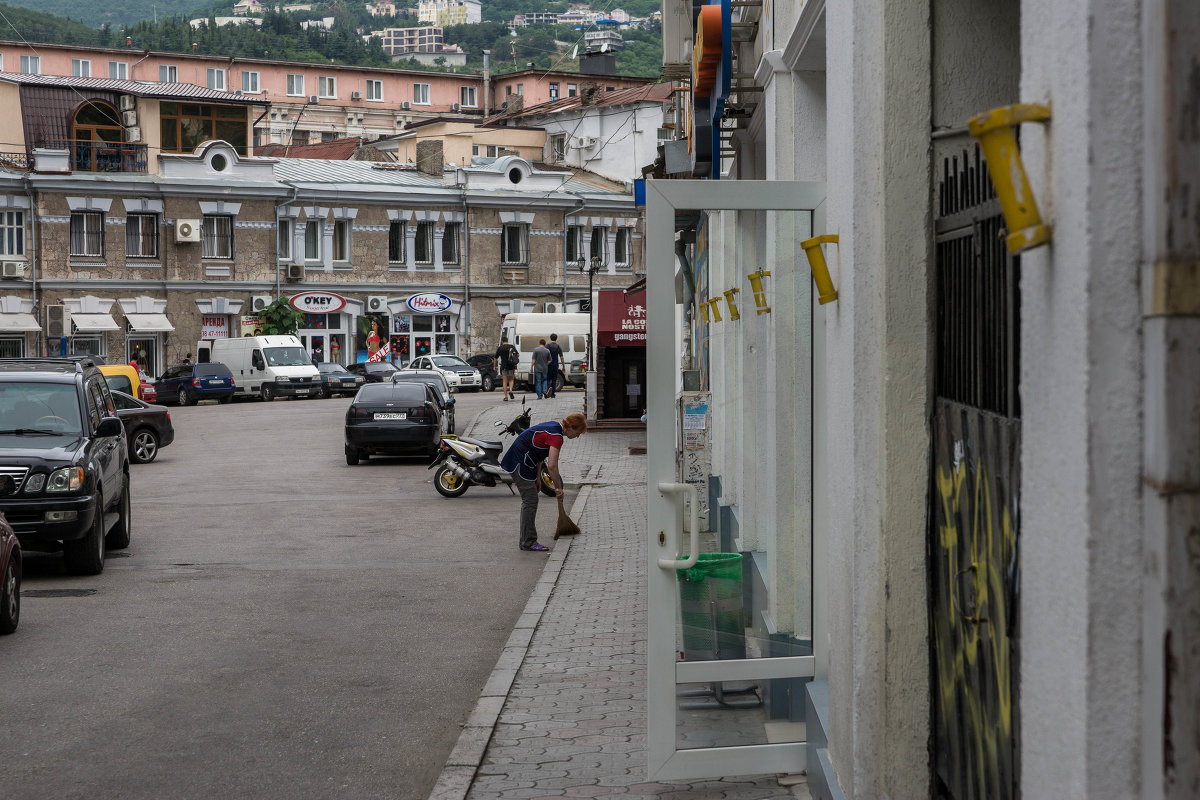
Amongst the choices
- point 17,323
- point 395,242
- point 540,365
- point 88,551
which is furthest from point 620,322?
point 395,242

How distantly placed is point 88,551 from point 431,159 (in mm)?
49299

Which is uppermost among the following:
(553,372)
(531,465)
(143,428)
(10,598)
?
(553,372)

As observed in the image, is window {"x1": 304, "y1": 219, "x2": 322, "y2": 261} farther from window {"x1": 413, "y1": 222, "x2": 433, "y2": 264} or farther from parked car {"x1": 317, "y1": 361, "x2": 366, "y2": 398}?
parked car {"x1": 317, "y1": 361, "x2": 366, "y2": 398}

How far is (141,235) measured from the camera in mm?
51531

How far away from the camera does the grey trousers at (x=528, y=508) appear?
14430 millimetres

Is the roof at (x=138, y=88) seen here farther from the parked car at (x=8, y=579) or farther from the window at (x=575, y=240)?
the parked car at (x=8, y=579)

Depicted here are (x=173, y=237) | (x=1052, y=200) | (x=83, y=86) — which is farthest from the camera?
(x=83, y=86)

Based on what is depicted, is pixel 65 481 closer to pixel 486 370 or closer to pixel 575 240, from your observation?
pixel 486 370

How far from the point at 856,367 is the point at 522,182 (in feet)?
184

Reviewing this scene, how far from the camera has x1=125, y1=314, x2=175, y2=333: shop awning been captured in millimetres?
50719

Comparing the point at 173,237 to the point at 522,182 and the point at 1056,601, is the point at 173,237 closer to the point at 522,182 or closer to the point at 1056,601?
the point at 522,182

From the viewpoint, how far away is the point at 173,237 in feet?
170

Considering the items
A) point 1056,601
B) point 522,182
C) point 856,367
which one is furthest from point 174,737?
point 522,182

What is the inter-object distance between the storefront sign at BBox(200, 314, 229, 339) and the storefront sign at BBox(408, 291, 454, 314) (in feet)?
24.4
